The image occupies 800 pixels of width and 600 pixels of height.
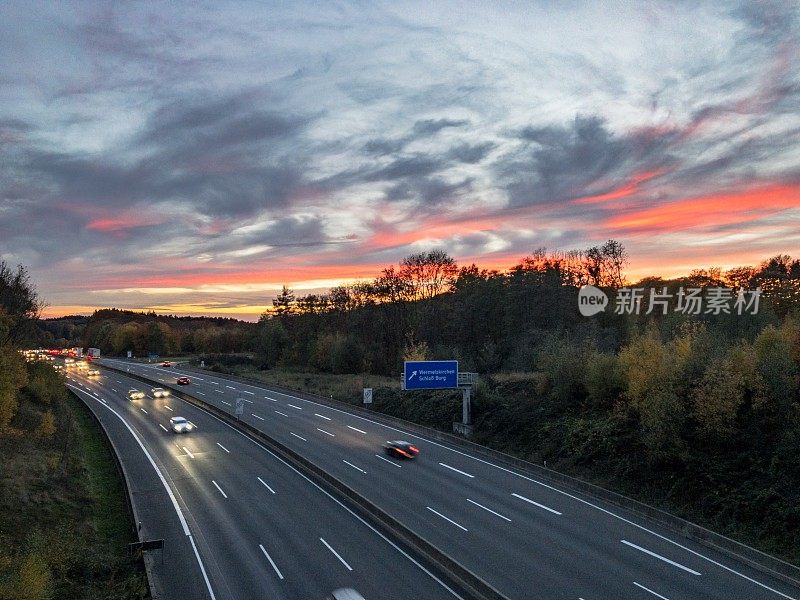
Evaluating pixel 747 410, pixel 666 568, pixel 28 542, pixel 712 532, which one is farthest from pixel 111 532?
pixel 747 410

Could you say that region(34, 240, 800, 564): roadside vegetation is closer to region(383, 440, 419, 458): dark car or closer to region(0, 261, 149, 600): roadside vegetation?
region(383, 440, 419, 458): dark car

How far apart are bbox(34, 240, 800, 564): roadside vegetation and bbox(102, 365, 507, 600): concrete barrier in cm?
1507

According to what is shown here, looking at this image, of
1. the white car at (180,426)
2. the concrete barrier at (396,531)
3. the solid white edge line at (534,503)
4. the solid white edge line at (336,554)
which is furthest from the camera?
the white car at (180,426)

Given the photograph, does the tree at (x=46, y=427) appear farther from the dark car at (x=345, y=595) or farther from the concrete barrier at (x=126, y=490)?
the dark car at (x=345, y=595)

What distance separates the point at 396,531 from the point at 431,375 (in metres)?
23.7

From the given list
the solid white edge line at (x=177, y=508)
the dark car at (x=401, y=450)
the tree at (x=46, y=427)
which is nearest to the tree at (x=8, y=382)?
the tree at (x=46, y=427)

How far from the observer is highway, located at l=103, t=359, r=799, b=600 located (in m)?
21.5

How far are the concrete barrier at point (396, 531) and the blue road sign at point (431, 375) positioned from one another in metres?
12.6

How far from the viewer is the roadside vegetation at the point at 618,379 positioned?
31.8 meters

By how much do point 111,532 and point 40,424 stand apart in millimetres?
21914

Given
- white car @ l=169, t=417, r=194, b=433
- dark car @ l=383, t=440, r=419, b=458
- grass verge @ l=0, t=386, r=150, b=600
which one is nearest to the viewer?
grass verge @ l=0, t=386, r=150, b=600

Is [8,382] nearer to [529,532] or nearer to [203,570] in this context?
[203,570]

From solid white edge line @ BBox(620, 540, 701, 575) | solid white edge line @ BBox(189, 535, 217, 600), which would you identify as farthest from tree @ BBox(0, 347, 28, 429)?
solid white edge line @ BBox(620, 540, 701, 575)

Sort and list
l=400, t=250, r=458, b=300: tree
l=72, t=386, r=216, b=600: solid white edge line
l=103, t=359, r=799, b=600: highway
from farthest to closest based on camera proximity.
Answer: l=400, t=250, r=458, b=300: tree, l=72, t=386, r=216, b=600: solid white edge line, l=103, t=359, r=799, b=600: highway
